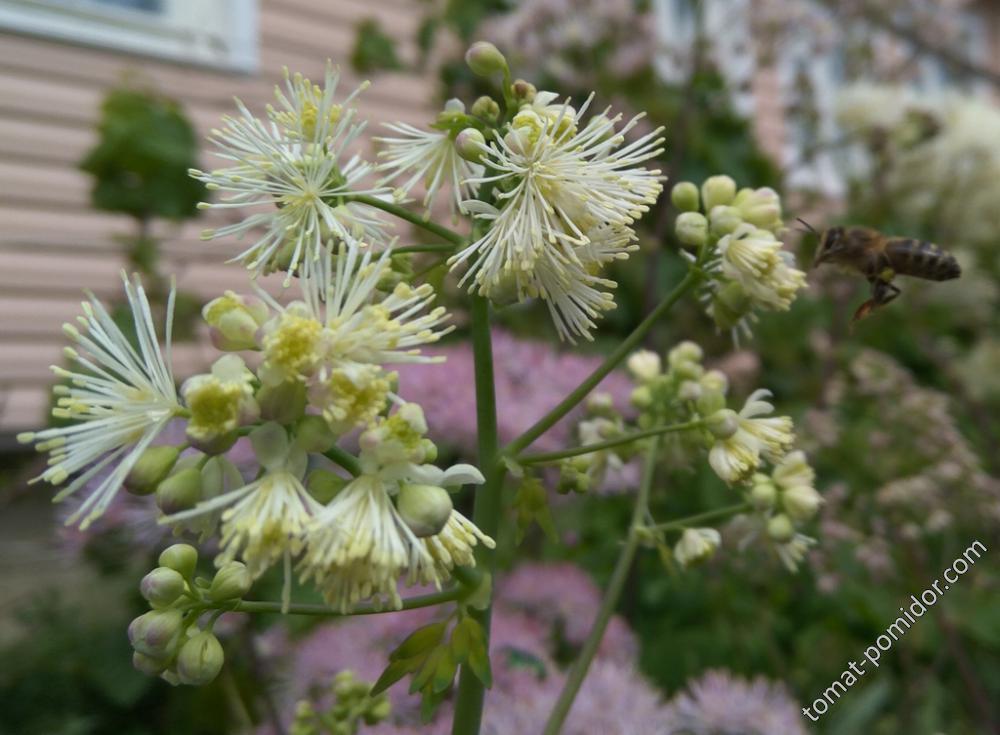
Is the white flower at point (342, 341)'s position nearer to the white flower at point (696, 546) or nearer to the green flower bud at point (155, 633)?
the green flower bud at point (155, 633)

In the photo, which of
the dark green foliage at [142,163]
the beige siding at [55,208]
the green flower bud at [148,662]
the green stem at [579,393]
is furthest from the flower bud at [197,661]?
the beige siding at [55,208]

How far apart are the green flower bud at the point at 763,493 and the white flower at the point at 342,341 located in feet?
1.52

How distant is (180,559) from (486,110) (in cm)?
44

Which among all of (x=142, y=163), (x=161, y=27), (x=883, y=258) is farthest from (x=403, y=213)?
(x=161, y=27)

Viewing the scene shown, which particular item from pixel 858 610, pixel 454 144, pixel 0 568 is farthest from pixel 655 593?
pixel 0 568

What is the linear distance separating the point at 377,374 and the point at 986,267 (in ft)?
12.0

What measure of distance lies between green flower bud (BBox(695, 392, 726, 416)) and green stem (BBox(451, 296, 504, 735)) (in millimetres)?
227

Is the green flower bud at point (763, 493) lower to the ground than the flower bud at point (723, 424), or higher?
lower

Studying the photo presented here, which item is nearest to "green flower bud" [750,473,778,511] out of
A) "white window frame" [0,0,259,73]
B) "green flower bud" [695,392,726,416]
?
"green flower bud" [695,392,726,416]

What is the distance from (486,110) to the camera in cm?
75

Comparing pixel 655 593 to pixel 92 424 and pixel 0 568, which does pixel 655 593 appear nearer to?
pixel 92 424

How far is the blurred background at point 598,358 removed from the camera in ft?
4.81

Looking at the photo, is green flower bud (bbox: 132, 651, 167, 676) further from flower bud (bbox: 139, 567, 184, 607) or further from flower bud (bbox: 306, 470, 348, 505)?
flower bud (bbox: 306, 470, 348, 505)

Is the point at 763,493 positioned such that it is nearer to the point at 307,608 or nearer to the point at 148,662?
the point at 307,608
